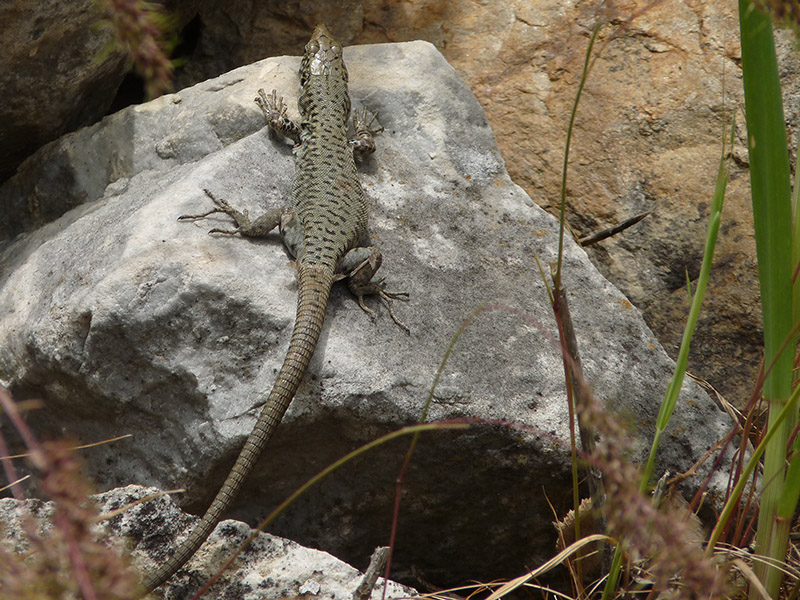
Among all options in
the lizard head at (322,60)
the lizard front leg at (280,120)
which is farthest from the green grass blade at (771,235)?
the lizard head at (322,60)

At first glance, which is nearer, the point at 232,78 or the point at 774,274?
the point at 774,274

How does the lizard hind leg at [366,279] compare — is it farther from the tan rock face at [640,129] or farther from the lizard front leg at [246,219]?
the tan rock face at [640,129]

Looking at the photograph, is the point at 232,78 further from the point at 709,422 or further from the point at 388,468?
the point at 709,422

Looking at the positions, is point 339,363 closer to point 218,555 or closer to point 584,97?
point 218,555

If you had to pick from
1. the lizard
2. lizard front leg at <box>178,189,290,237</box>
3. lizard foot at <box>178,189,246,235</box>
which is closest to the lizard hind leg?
the lizard

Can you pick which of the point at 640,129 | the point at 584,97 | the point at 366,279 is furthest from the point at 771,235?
the point at 584,97

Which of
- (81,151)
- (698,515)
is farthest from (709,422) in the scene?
(81,151)
